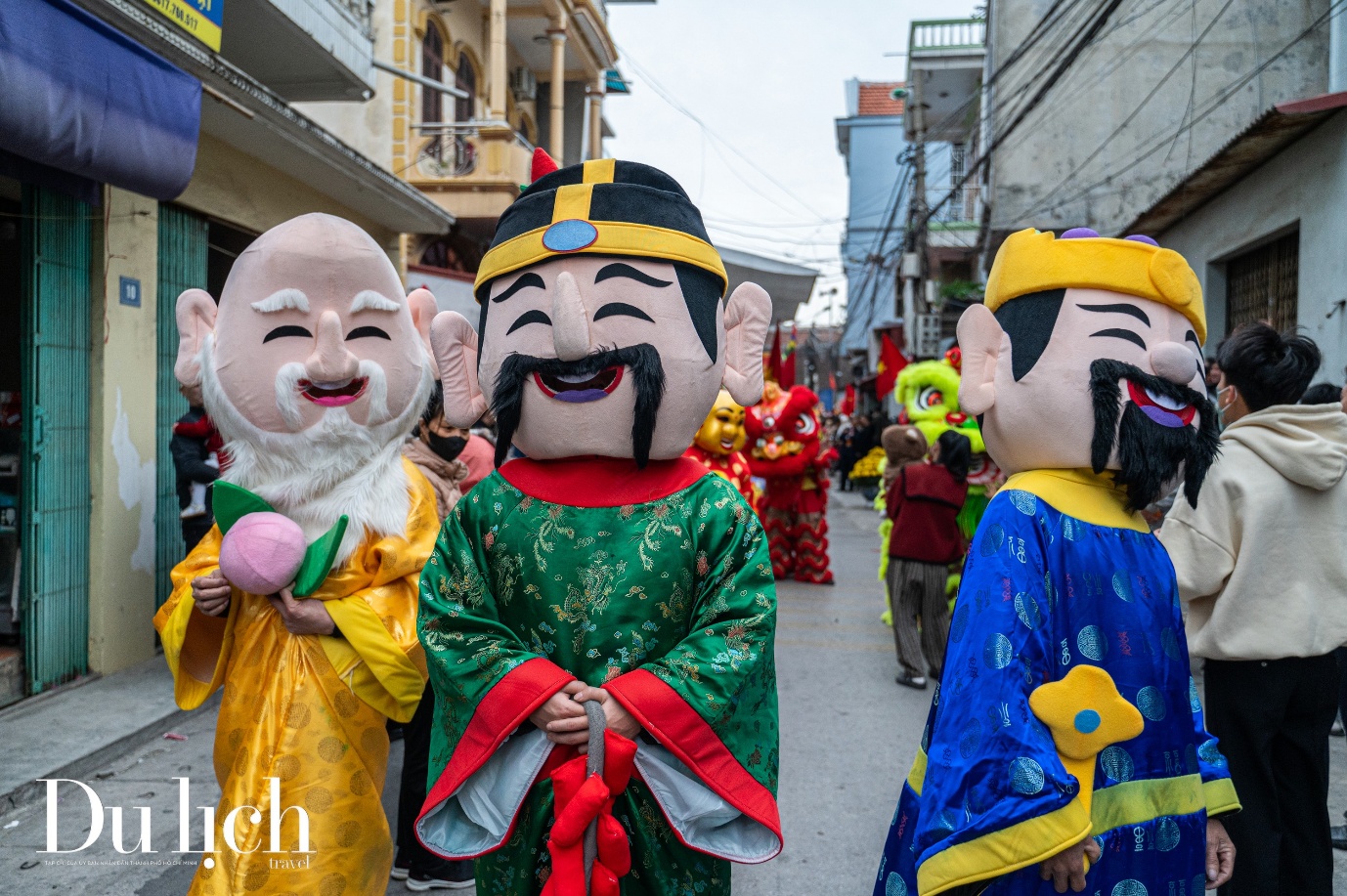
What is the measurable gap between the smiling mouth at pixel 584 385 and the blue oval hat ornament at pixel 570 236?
0.28m

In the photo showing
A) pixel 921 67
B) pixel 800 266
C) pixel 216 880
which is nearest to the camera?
pixel 216 880

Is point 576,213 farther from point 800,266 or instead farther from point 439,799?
point 800,266

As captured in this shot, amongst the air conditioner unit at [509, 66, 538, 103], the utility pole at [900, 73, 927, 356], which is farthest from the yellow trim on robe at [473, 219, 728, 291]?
the air conditioner unit at [509, 66, 538, 103]

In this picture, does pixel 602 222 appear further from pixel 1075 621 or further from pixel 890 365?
pixel 890 365

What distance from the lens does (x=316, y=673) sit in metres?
2.62

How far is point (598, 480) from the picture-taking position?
7.27 ft

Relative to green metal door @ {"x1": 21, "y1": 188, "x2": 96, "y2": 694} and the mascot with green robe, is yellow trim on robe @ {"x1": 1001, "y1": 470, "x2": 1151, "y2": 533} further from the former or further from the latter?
green metal door @ {"x1": 21, "y1": 188, "x2": 96, "y2": 694}

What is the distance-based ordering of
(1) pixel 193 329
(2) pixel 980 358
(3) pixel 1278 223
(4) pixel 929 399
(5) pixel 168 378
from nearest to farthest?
(2) pixel 980 358 → (1) pixel 193 329 → (5) pixel 168 378 → (4) pixel 929 399 → (3) pixel 1278 223

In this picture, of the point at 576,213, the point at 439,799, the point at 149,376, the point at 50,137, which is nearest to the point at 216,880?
the point at 439,799

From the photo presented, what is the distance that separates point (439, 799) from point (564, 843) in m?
0.34

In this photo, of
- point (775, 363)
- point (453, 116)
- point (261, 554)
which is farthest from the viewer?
point (453, 116)

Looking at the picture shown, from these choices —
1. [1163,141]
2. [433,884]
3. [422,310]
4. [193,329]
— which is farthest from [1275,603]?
[1163,141]

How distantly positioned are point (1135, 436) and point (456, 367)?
1632 mm

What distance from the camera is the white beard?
2719 millimetres
